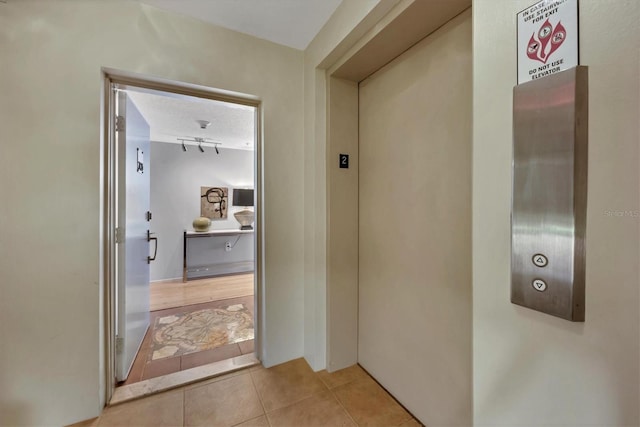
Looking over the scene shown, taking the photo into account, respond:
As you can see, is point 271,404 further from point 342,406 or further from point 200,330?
point 200,330

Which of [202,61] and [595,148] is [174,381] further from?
[595,148]

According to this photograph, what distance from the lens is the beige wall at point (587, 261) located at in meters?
0.55

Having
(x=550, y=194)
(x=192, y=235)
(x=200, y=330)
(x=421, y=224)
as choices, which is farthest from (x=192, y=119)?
(x=550, y=194)

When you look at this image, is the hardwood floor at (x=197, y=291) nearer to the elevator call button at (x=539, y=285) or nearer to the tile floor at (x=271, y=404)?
the tile floor at (x=271, y=404)

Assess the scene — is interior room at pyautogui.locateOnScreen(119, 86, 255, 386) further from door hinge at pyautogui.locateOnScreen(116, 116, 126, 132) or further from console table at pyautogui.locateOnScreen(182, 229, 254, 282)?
door hinge at pyautogui.locateOnScreen(116, 116, 126, 132)

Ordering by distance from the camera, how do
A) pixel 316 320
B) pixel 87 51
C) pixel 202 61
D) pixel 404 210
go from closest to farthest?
pixel 87 51, pixel 404 210, pixel 202 61, pixel 316 320

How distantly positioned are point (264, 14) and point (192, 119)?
6.76ft

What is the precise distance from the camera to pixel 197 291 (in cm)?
372

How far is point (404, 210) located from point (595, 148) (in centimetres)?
96

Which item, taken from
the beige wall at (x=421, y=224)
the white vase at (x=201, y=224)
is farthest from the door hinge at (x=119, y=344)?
the white vase at (x=201, y=224)

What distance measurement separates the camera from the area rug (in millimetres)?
2215

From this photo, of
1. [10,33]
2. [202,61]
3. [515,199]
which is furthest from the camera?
[202,61]

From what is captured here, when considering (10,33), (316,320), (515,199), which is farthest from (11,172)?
(515,199)

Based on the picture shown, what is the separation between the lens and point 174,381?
5.73 feet
